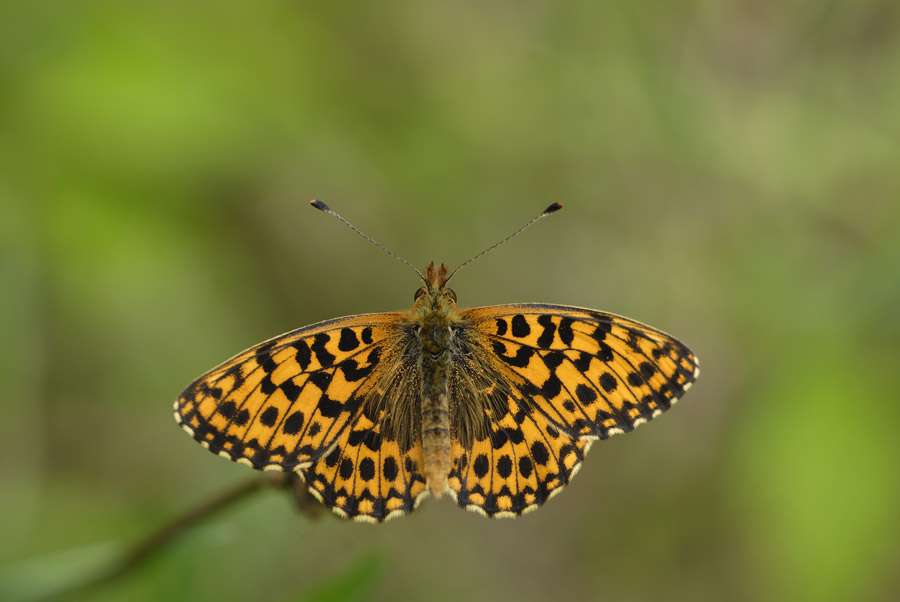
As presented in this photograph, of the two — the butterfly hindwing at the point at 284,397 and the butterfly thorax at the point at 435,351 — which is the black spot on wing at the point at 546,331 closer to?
the butterfly thorax at the point at 435,351

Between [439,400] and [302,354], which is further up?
[302,354]

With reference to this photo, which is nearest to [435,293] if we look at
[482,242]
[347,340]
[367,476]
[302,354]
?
[347,340]

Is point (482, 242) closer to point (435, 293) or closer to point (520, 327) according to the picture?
point (435, 293)

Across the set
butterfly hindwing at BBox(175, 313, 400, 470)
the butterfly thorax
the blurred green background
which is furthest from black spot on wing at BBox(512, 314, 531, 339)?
the blurred green background

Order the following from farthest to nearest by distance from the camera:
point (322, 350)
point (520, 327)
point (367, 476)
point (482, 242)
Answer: point (482, 242), point (520, 327), point (322, 350), point (367, 476)

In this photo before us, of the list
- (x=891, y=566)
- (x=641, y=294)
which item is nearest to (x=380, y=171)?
(x=641, y=294)

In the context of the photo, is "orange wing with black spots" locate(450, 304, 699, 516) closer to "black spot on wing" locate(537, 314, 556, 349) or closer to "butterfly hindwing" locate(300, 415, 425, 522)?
"black spot on wing" locate(537, 314, 556, 349)

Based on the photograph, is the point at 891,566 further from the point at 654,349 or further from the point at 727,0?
the point at 727,0
